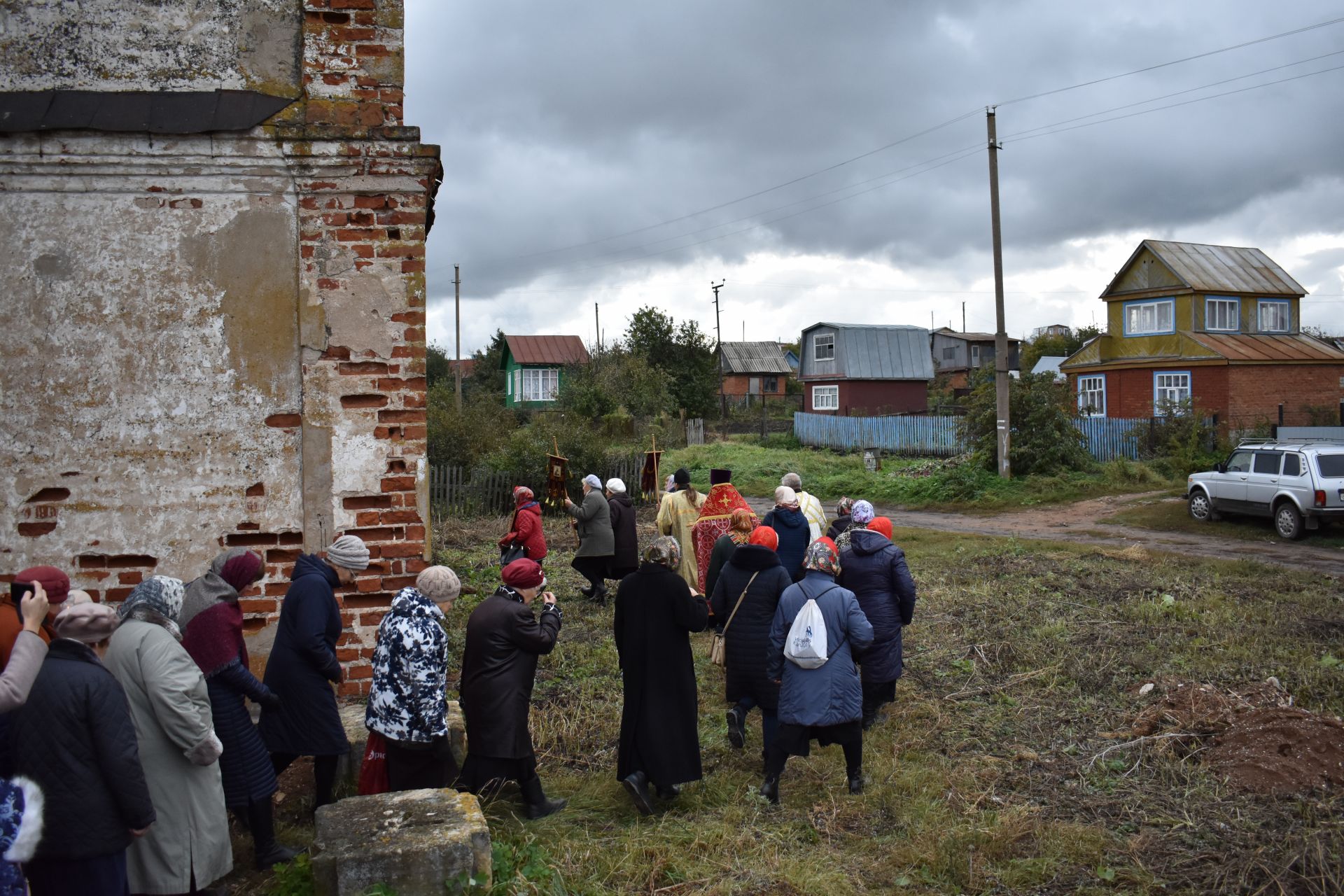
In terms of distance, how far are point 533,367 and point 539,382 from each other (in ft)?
3.18

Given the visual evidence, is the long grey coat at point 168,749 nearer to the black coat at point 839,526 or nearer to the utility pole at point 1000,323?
the black coat at point 839,526

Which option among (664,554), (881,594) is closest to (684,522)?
(881,594)

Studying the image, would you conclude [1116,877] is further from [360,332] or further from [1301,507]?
[1301,507]

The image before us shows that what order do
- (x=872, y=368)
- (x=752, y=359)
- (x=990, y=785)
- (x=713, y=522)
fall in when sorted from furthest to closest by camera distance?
(x=752, y=359), (x=872, y=368), (x=713, y=522), (x=990, y=785)

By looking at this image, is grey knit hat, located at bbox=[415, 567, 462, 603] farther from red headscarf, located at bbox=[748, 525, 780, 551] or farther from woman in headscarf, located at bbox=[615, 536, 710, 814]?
red headscarf, located at bbox=[748, 525, 780, 551]

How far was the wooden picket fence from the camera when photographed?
20.2m

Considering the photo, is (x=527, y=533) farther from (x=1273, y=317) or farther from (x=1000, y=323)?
(x=1273, y=317)

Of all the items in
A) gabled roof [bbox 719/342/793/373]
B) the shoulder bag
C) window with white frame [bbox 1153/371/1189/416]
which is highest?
gabled roof [bbox 719/342/793/373]

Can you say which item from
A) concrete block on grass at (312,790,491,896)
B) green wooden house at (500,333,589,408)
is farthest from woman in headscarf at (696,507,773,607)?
green wooden house at (500,333,589,408)

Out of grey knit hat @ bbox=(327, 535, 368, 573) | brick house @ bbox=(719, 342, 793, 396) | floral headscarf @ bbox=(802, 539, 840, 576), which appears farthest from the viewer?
brick house @ bbox=(719, 342, 793, 396)

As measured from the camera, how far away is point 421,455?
18.7 feet

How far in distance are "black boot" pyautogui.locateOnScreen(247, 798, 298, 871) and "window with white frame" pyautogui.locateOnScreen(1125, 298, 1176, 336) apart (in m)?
33.2

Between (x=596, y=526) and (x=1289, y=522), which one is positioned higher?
(x=596, y=526)

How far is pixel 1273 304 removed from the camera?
33.3 meters
